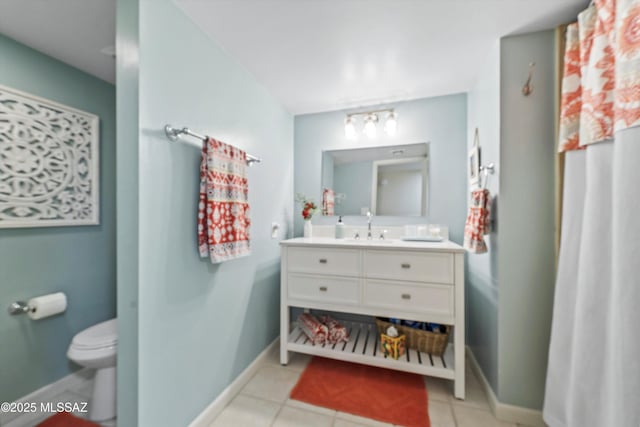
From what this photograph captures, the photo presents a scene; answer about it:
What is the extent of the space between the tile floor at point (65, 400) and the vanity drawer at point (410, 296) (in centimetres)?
161

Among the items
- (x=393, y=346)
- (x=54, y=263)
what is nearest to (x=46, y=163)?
(x=54, y=263)

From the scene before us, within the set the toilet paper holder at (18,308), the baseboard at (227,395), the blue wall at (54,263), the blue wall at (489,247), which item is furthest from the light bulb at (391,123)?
the toilet paper holder at (18,308)

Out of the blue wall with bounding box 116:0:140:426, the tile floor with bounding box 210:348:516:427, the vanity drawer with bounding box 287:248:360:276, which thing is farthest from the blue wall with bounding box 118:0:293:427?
the vanity drawer with bounding box 287:248:360:276

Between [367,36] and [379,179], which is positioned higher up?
[367,36]

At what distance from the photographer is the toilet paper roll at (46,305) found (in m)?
1.44

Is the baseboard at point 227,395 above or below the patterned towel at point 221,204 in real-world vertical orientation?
below

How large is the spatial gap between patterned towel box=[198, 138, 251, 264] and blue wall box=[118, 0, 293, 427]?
0.07 metres

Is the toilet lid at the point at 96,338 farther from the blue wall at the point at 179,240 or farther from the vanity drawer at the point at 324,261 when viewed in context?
the vanity drawer at the point at 324,261

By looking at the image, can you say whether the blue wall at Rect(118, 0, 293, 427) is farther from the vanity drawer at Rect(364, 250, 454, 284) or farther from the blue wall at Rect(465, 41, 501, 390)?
the blue wall at Rect(465, 41, 501, 390)

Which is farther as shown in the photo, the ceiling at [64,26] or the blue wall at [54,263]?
the blue wall at [54,263]

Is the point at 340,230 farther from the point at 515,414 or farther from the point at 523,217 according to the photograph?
the point at 515,414

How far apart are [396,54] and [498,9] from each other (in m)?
0.51

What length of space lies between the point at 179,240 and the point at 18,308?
3.85 ft

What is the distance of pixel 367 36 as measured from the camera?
135cm
